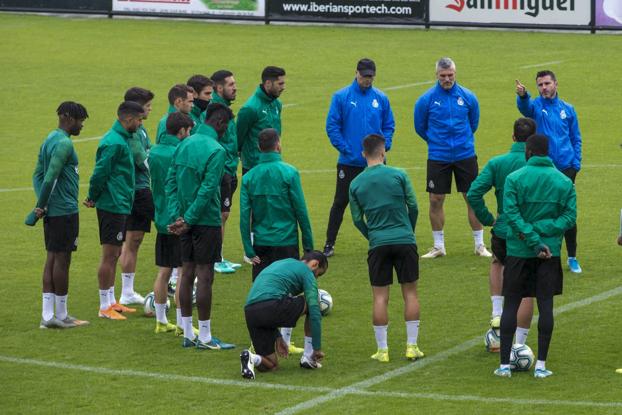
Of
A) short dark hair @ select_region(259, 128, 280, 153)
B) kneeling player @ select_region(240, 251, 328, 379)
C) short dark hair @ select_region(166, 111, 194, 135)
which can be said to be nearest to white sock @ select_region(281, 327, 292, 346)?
kneeling player @ select_region(240, 251, 328, 379)

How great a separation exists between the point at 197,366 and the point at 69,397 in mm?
1411

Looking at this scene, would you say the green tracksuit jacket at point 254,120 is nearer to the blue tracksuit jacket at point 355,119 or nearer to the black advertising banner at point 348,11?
the blue tracksuit jacket at point 355,119

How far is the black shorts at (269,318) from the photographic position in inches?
483

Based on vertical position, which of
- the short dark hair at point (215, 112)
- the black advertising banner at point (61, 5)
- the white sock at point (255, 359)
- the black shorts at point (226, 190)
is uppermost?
the black advertising banner at point (61, 5)

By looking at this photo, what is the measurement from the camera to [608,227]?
19.0 m

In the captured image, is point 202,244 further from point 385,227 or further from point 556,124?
point 556,124

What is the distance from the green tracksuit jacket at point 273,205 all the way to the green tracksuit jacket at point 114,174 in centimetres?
190

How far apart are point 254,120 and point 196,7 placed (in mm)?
23278

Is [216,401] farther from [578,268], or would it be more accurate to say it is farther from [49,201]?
[578,268]

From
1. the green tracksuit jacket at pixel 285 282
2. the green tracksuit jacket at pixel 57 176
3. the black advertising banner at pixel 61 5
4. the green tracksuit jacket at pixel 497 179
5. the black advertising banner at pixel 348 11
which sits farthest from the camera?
the black advertising banner at pixel 61 5

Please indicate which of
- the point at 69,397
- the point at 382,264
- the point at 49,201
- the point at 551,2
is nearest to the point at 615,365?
the point at 382,264

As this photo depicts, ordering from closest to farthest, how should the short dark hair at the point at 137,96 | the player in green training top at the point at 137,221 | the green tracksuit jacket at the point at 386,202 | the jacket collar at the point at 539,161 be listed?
the jacket collar at the point at 539,161, the green tracksuit jacket at the point at 386,202, the short dark hair at the point at 137,96, the player in green training top at the point at 137,221

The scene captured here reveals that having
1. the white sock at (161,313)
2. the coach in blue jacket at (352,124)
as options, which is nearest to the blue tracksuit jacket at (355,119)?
the coach in blue jacket at (352,124)

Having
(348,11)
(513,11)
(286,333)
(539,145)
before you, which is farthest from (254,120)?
(348,11)
